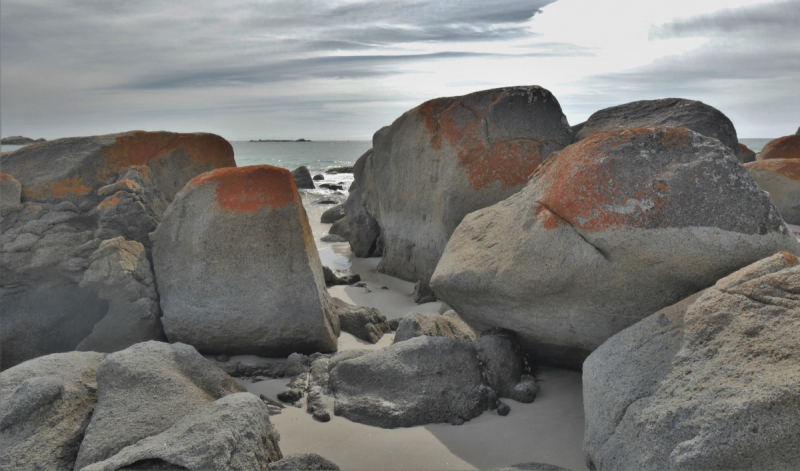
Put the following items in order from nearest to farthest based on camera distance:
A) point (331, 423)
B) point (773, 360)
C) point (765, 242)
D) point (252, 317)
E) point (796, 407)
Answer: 1. point (796, 407)
2. point (773, 360)
3. point (765, 242)
4. point (331, 423)
5. point (252, 317)

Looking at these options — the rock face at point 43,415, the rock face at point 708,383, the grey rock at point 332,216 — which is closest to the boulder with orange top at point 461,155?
the rock face at point 708,383

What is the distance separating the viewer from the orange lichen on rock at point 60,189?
459cm

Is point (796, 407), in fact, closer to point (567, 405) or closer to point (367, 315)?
point (567, 405)

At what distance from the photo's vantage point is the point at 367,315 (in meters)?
4.82

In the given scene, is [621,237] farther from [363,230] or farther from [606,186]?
[363,230]

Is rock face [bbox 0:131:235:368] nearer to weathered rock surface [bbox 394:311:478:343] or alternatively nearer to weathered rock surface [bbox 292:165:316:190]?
weathered rock surface [bbox 394:311:478:343]

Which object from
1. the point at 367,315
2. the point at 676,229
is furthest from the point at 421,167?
the point at 676,229

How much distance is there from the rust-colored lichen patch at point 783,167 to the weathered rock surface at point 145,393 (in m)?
10.7

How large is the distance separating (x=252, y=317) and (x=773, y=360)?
338cm

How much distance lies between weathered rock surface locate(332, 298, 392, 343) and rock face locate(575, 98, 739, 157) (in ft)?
9.98

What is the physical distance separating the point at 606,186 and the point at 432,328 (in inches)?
67.0

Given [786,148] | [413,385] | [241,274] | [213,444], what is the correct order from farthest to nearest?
[786,148], [241,274], [413,385], [213,444]

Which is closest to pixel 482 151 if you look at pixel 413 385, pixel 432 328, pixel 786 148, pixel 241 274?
pixel 432 328

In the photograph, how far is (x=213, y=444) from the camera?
2.27 m
